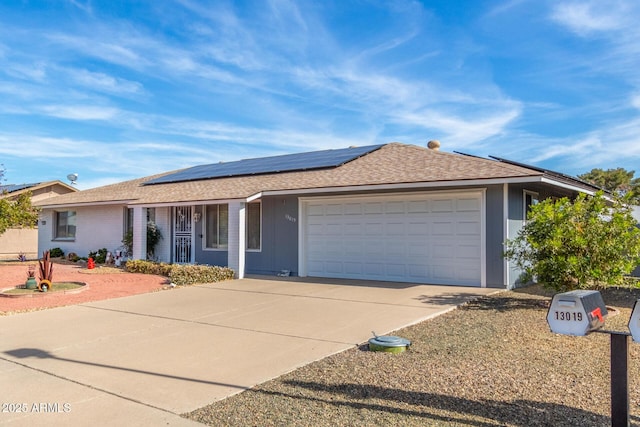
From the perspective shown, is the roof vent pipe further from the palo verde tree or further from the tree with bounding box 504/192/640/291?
the palo verde tree

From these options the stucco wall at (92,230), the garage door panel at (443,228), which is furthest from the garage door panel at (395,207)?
the stucco wall at (92,230)

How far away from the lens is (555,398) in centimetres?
433

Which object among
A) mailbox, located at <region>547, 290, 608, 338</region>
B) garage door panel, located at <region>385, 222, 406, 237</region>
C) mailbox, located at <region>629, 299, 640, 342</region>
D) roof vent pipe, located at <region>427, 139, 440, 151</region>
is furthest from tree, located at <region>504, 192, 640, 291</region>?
roof vent pipe, located at <region>427, 139, 440, 151</region>

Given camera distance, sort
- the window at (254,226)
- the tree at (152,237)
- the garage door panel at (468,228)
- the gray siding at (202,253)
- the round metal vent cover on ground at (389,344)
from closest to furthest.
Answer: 1. the round metal vent cover on ground at (389,344)
2. the garage door panel at (468,228)
3. the window at (254,226)
4. the gray siding at (202,253)
5. the tree at (152,237)

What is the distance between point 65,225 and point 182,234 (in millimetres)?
9614

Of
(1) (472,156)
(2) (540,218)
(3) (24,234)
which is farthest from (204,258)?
(3) (24,234)

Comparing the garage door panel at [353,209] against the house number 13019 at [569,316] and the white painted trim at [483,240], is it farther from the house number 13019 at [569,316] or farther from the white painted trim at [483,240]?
the house number 13019 at [569,316]

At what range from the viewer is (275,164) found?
19016 mm

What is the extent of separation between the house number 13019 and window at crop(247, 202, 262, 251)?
503 inches

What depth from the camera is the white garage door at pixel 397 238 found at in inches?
472

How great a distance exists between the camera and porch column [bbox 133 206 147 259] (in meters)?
17.5

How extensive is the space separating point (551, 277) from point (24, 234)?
32.7 metres

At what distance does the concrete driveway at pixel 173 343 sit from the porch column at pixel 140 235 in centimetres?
621

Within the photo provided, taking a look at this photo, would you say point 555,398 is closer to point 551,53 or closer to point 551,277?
point 551,277
